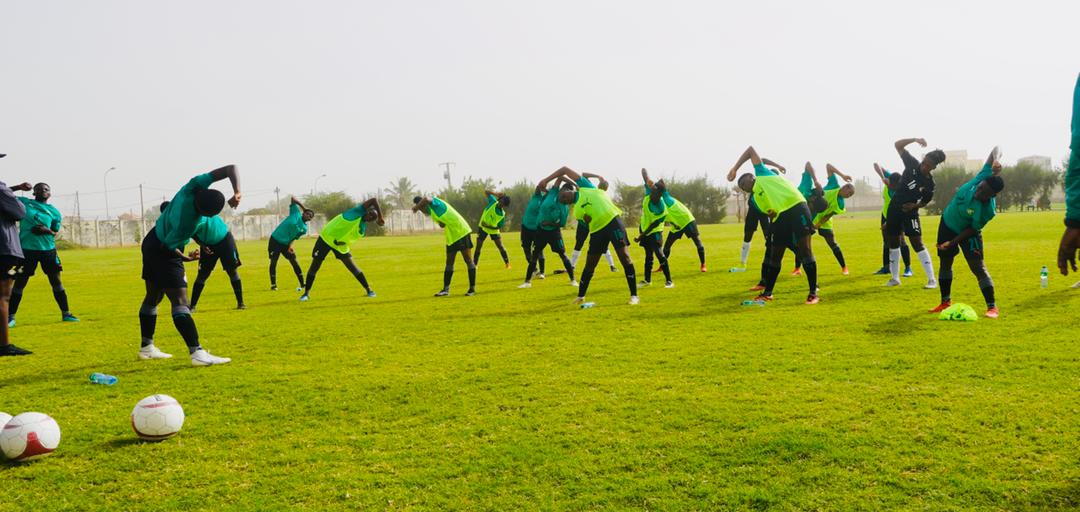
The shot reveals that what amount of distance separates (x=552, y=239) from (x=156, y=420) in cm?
1079

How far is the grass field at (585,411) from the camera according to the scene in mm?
4215

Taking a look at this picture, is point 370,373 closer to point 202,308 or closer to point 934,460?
point 934,460

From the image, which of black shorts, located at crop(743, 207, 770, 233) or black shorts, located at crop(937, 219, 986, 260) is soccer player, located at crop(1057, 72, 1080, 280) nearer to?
black shorts, located at crop(937, 219, 986, 260)

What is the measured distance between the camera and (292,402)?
638 cm

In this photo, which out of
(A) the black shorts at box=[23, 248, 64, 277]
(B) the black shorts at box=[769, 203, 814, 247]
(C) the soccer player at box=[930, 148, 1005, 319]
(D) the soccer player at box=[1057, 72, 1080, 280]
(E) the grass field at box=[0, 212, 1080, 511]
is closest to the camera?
(D) the soccer player at box=[1057, 72, 1080, 280]

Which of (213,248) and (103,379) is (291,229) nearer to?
(213,248)

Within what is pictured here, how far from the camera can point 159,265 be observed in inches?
305

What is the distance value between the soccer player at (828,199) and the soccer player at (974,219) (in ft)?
15.0

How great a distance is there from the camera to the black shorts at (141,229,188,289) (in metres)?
7.74

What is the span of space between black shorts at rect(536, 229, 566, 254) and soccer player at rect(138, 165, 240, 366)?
27.4 ft

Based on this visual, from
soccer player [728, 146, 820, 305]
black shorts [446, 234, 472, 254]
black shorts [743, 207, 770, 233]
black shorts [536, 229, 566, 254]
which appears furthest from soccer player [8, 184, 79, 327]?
black shorts [743, 207, 770, 233]

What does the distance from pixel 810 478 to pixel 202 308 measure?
12.1 metres

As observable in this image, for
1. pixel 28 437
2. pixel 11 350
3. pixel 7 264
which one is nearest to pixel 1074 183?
pixel 28 437

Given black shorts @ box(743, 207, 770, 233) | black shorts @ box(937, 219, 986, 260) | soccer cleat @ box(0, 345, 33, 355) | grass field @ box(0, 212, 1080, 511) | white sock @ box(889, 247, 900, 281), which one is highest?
black shorts @ box(743, 207, 770, 233)
